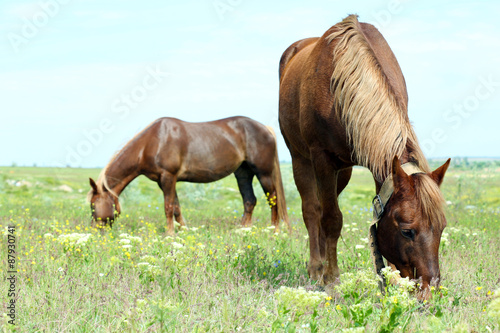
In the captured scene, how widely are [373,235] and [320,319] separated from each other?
0.79m

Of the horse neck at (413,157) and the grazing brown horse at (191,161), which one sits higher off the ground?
the horse neck at (413,157)

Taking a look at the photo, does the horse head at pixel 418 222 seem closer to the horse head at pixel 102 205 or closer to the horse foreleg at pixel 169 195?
the horse foreleg at pixel 169 195

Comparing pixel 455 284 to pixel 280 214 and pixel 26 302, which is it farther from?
pixel 280 214

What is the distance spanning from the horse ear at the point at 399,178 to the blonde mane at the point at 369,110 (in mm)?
→ 196

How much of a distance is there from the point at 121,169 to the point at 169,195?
1118 mm

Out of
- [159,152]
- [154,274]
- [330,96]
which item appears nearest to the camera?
[154,274]

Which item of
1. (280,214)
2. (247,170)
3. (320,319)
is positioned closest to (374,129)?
(320,319)

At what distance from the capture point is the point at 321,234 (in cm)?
486

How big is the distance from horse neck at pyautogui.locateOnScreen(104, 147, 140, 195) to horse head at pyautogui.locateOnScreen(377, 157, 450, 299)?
6.74 metres

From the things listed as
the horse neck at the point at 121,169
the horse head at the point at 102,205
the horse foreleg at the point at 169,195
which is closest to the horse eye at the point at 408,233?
the horse foreleg at the point at 169,195

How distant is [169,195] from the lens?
8891 mm

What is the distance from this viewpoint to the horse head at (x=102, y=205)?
862cm

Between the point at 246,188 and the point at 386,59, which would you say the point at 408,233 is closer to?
the point at 386,59

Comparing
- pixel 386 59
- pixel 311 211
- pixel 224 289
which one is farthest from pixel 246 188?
pixel 224 289
